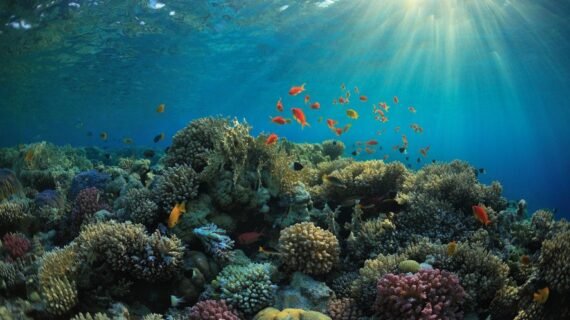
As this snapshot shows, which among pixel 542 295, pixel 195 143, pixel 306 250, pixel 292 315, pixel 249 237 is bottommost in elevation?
pixel 249 237

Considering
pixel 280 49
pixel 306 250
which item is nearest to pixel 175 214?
pixel 306 250

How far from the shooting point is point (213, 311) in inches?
193

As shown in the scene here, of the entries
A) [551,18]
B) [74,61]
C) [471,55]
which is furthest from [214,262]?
[471,55]

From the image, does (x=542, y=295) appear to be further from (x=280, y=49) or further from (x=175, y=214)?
(x=280, y=49)

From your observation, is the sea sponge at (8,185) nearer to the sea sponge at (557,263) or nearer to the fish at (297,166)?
the fish at (297,166)

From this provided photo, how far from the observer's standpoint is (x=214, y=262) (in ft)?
20.2

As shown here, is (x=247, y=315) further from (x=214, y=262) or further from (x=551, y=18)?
(x=551, y=18)

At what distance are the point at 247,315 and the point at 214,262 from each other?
128cm

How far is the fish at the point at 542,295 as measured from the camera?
4.31 metres

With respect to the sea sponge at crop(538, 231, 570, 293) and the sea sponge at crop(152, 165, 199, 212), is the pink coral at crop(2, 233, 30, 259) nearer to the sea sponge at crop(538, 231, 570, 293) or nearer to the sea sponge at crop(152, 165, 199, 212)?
the sea sponge at crop(152, 165, 199, 212)

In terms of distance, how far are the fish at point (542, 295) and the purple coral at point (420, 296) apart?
845mm

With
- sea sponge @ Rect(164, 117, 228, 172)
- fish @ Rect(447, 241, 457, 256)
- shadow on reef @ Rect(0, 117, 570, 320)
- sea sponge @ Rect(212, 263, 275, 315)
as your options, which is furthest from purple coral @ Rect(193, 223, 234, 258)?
fish @ Rect(447, 241, 457, 256)

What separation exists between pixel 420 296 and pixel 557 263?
188 centimetres

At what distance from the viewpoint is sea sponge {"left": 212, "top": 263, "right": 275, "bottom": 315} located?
523cm
